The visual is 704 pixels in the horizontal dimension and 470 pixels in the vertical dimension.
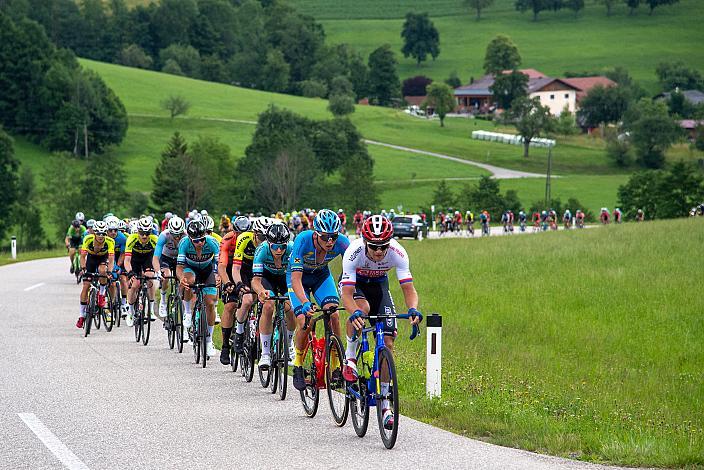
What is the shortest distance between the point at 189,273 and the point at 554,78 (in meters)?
168

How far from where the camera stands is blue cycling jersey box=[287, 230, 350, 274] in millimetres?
10820

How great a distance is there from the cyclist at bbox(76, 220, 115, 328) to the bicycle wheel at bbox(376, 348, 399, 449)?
35.3ft

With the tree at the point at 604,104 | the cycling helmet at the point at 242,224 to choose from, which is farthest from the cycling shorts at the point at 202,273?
the tree at the point at 604,104

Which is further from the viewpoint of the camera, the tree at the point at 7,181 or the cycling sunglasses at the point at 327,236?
the tree at the point at 7,181

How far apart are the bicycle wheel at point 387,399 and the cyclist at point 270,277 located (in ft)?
8.76

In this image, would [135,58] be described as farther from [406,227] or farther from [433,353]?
[433,353]

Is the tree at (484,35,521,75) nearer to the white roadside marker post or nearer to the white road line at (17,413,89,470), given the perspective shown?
the white roadside marker post

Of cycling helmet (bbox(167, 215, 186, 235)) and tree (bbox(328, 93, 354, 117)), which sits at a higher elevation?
cycling helmet (bbox(167, 215, 186, 235))

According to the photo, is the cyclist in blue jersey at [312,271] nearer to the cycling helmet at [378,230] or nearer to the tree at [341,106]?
the cycling helmet at [378,230]

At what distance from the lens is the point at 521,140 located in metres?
137

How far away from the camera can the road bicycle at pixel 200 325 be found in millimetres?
14375

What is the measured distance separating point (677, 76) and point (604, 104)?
1102 inches

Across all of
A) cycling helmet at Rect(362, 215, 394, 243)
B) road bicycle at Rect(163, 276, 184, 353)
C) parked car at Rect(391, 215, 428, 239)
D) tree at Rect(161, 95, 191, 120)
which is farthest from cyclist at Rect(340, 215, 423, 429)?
tree at Rect(161, 95, 191, 120)

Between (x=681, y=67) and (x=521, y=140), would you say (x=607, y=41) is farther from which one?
(x=521, y=140)
